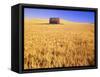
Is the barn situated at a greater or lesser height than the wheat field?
greater

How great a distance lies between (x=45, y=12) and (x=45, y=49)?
1.12 ft

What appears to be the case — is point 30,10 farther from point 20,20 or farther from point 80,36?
point 80,36

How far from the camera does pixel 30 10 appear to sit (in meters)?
2.43

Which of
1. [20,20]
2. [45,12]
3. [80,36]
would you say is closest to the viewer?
[20,20]

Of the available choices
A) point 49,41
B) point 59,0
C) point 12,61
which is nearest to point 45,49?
point 49,41

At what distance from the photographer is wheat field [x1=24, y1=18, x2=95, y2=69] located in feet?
8.00

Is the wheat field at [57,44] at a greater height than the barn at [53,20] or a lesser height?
lesser

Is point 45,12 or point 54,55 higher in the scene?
point 45,12

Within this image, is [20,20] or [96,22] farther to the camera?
[96,22]

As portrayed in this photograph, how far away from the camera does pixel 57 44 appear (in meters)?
2.56

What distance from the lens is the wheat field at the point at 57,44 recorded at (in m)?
2.44

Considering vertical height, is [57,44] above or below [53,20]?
below

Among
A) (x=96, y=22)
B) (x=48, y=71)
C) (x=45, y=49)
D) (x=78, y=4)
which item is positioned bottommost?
(x=48, y=71)

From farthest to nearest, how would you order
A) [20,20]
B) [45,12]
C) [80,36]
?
[80,36], [45,12], [20,20]
